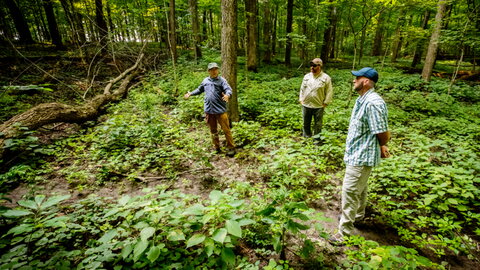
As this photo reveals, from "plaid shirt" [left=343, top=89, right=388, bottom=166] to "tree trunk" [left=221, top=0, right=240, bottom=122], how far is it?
13.9 feet

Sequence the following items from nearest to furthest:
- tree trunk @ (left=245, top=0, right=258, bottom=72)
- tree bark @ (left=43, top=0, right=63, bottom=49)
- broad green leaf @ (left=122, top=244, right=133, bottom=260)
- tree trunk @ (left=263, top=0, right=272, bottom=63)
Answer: broad green leaf @ (left=122, top=244, right=133, bottom=260) → tree trunk @ (left=245, top=0, right=258, bottom=72) → tree trunk @ (left=263, top=0, right=272, bottom=63) → tree bark @ (left=43, top=0, right=63, bottom=49)

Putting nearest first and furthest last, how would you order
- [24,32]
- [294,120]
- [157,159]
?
1. [157,159]
2. [294,120]
3. [24,32]

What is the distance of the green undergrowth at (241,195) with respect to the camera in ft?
6.98

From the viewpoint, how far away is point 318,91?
5.29 metres

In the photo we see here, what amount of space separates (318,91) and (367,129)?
2734 mm

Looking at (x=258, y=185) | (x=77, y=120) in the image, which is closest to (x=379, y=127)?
(x=258, y=185)

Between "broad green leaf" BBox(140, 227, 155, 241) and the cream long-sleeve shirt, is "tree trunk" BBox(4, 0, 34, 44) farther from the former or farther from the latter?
"broad green leaf" BBox(140, 227, 155, 241)

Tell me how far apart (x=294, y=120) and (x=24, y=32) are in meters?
22.7

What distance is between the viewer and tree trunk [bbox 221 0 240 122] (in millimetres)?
5734

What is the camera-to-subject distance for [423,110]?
8.40 m

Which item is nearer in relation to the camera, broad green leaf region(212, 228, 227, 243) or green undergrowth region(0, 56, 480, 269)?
broad green leaf region(212, 228, 227, 243)

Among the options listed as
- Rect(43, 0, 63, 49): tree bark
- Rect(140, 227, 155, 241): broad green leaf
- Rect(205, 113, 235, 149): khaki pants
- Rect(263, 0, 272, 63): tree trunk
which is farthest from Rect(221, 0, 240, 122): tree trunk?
Rect(43, 0, 63, 49): tree bark

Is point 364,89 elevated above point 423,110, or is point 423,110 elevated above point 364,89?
point 364,89

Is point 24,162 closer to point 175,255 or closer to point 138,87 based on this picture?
point 175,255
